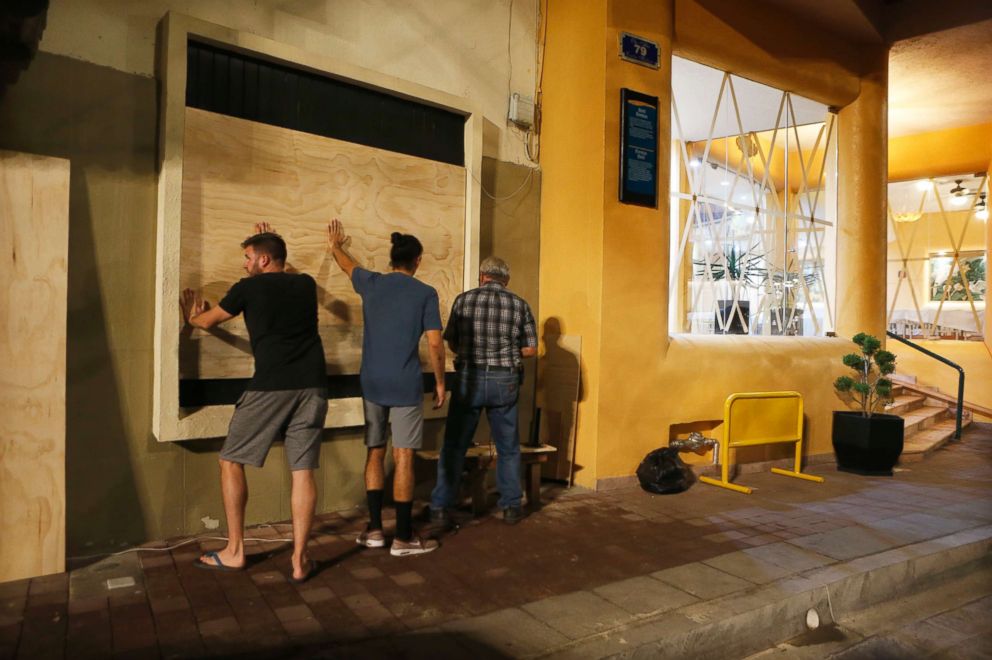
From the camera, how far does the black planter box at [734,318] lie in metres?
7.97

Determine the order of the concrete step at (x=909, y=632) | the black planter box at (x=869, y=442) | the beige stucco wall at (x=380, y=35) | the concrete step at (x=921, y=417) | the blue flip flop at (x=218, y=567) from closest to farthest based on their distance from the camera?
the concrete step at (x=909, y=632) → the blue flip flop at (x=218, y=567) → the beige stucco wall at (x=380, y=35) → the black planter box at (x=869, y=442) → the concrete step at (x=921, y=417)

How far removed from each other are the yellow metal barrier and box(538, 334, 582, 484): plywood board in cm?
143

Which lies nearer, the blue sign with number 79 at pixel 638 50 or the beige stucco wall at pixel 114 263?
the beige stucco wall at pixel 114 263

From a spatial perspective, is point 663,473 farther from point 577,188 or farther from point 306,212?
point 306,212

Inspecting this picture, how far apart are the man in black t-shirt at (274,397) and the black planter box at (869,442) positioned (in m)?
5.94

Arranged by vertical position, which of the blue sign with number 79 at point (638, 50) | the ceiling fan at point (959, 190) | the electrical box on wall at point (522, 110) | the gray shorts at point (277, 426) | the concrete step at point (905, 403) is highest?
the ceiling fan at point (959, 190)

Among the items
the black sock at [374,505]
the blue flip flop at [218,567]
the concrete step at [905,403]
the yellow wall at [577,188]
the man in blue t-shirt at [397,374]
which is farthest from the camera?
the concrete step at [905,403]

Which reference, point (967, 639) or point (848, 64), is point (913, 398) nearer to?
point (848, 64)

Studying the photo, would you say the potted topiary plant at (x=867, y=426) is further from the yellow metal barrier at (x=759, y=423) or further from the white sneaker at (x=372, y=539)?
the white sneaker at (x=372, y=539)

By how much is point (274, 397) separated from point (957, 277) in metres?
13.9

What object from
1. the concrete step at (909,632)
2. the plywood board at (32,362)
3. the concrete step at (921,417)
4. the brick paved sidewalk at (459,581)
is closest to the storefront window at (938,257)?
the concrete step at (921,417)

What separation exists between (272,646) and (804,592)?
2.76 metres

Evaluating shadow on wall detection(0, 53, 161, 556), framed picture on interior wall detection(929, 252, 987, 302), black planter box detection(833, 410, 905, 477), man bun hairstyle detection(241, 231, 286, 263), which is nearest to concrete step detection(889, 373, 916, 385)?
framed picture on interior wall detection(929, 252, 987, 302)

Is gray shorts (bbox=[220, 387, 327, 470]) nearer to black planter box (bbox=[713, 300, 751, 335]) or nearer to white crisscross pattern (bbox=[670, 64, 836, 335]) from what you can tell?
white crisscross pattern (bbox=[670, 64, 836, 335])
